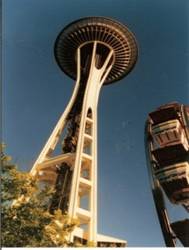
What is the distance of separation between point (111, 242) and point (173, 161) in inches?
373

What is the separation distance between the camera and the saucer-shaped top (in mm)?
31125

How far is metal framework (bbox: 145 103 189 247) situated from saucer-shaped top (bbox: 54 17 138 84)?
580cm

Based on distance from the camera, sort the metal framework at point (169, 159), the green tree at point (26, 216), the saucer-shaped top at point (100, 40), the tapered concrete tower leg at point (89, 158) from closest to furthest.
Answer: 1. the green tree at point (26, 216)
2. the tapered concrete tower leg at point (89, 158)
3. the metal framework at point (169, 159)
4. the saucer-shaped top at point (100, 40)

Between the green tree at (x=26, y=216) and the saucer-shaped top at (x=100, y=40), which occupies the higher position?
the saucer-shaped top at (x=100, y=40)

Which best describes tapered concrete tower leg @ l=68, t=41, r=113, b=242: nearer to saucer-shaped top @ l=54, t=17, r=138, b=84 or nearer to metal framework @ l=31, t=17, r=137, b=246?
metal framework @ l=31, t=17, r=137, b=246

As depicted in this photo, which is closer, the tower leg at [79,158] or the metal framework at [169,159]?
the tower leg at [79,158]

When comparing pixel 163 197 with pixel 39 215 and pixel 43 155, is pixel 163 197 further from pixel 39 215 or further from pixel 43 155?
pixel 39 215

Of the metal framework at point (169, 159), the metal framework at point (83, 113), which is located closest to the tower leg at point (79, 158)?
the metal framework at point (83, 113)

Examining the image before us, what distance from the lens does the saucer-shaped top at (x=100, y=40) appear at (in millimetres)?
31125

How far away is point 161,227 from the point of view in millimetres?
26250

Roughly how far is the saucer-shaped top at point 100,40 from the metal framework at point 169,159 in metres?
5.80

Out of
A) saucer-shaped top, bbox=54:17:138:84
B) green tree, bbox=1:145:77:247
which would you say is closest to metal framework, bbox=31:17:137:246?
saucer-shaped top, bbox=54:17:138:84

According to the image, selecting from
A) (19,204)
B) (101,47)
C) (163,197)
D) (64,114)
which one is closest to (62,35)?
(101,47)

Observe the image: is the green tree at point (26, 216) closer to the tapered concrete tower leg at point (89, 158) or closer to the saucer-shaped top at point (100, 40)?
the tapered concrete tower leg at point (89, 158)
